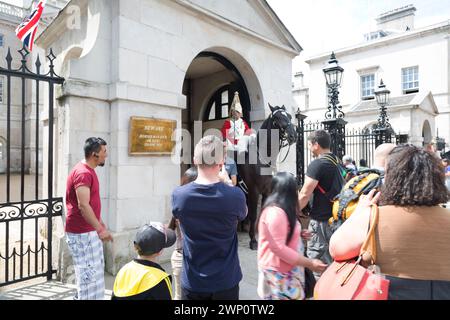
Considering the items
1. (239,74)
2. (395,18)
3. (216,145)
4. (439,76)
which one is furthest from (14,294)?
(395,18)

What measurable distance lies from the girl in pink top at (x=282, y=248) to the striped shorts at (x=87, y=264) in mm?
1861

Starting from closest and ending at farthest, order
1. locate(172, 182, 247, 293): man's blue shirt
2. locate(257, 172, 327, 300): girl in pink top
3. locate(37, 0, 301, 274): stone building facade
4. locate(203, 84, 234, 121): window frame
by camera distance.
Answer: locate(172, 182, 247, 293): man's blue shirt, locate(257, 172, 327, 300): girl in pink top, locate(37, 0, 301, 274): stone building facade, locate(203, 84, 234, 121): window frame

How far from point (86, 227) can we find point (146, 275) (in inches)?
60.1

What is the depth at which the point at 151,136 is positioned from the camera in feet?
16.3

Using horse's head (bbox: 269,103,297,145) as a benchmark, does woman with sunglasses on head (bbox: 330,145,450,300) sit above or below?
below

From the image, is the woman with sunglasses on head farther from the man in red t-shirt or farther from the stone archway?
the stone archway

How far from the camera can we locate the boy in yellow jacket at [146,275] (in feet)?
6.63

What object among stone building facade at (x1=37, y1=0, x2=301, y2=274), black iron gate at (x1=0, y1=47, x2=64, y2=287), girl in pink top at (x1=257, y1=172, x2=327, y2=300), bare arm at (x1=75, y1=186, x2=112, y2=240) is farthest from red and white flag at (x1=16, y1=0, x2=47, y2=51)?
girl in pink top at (x1=257, y1=172, x2=327, y2=300)

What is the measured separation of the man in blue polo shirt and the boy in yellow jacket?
8.9 inches

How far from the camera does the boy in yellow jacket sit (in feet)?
6.63

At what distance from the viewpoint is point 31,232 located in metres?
6.63
